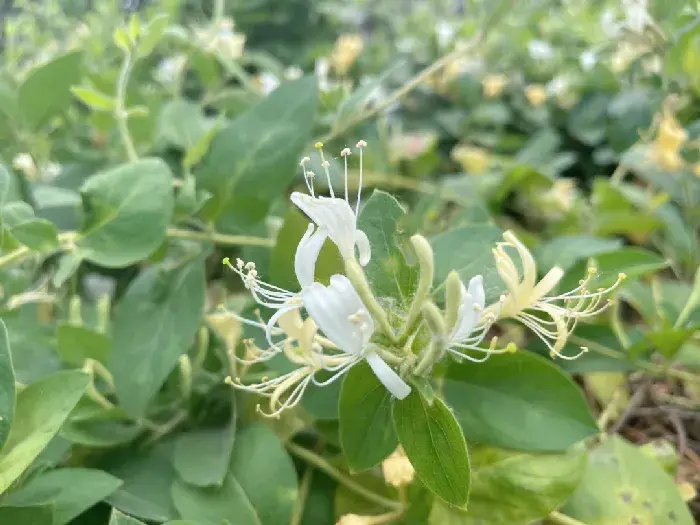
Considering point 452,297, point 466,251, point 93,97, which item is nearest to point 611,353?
point 466,251

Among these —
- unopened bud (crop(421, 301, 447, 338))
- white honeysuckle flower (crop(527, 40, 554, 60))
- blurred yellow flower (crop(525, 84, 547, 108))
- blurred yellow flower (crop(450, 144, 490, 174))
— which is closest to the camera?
unopened bud (crop(421, 301, 447, 338))

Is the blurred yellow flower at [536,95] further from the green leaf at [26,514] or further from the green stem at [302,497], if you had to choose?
the green leaf at [26,514]

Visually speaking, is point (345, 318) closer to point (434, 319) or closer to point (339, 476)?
point (434, 319)

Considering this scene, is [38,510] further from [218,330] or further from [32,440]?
[218,330]

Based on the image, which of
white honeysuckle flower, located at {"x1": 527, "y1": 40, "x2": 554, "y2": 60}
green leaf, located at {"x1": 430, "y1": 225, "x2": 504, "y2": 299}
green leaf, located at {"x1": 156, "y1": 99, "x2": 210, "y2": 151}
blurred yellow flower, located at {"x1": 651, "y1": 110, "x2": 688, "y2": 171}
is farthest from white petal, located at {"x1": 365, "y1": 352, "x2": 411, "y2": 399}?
white honeysuckle flower, located at {"x1": 527, "y1": 40, "x2": 554, "y2": 60}

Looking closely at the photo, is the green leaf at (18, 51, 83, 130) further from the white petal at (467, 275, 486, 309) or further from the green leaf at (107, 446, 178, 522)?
the white petal at (467, 275, 486, 309)

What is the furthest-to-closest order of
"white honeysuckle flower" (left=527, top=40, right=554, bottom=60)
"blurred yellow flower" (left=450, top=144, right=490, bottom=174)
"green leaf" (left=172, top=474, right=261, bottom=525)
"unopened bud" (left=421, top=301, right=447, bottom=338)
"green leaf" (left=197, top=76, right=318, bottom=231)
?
"white honeysuckle flower" (left=527, top=40, right=554, bottom=60) → "blurred yellow flower" (left=450, top=144, right=490, bottom=174) → "green leaf" (left=197, top=76, right=318, bottom=231) → "green leaf" (left=172, top=474, right=261, bottom=525) → "unopened bud" (left=421, top=301, right=447, bottom=338)
